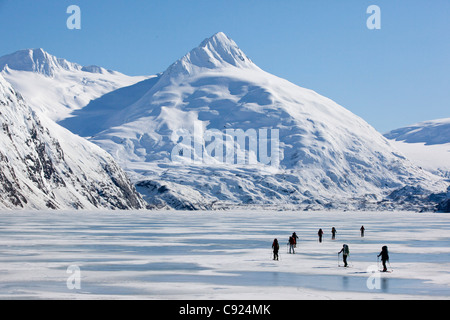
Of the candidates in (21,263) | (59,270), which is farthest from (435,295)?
(21,263)

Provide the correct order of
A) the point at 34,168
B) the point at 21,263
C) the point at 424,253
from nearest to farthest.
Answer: the point at 21,263 → the point at 424,253 → the point at 34,168

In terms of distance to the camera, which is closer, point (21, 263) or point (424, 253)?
point (21, 263)

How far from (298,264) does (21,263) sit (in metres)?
18.1

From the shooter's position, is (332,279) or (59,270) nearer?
(332,279)

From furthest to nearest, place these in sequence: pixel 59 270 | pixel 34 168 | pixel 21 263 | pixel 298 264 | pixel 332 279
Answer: pixel 34 168, pixel 298 264, pixel 21 263, pixel 59 270, pixel 332 279

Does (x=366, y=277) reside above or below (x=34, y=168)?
below

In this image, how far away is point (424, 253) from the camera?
48125 millimetres

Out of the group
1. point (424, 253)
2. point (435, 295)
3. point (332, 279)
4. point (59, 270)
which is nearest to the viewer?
point (435, 295)
